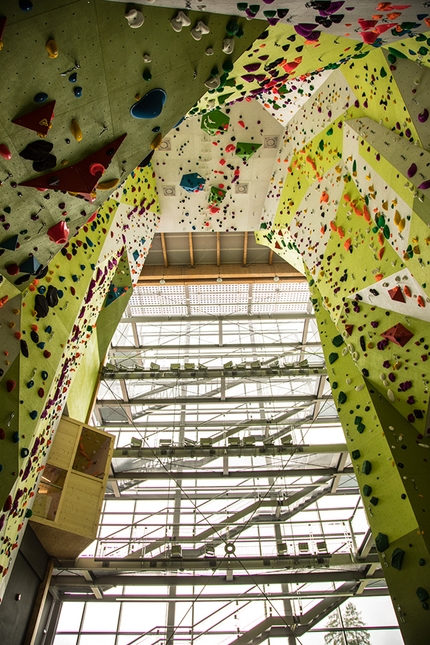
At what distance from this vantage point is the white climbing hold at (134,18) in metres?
2.67

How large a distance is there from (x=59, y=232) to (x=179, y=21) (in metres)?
1.65

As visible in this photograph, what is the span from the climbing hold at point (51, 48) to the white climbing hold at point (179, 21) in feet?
2.43

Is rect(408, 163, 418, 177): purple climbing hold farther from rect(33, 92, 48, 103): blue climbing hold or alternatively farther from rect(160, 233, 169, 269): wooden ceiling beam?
rect(160, 233, 169, 269): wooden ceiling beam

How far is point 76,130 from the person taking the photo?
290 centimetres

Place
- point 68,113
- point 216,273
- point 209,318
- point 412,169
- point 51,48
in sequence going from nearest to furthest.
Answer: point 51,48 → point 68,113 → point 412,169 → point 216,273 → point 209,318

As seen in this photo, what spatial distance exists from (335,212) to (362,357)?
7.81 feet

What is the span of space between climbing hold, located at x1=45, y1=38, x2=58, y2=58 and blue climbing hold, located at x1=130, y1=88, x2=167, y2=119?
0.62 metres

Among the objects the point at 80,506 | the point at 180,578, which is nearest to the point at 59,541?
the point at 80,506

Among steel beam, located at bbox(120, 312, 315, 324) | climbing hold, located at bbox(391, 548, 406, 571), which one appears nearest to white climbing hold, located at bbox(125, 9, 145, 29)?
climbing hold, located at bbox(391, 548, 406, 571)

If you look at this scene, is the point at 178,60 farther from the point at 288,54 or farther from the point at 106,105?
the point at 288,54

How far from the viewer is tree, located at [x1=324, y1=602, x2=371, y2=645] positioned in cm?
1201

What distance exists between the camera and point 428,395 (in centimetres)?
514

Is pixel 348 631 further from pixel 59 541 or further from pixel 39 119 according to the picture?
pixel 39 119

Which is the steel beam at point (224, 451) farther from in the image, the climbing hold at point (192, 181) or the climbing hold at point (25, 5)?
the climbing hold at point (25, 5)
